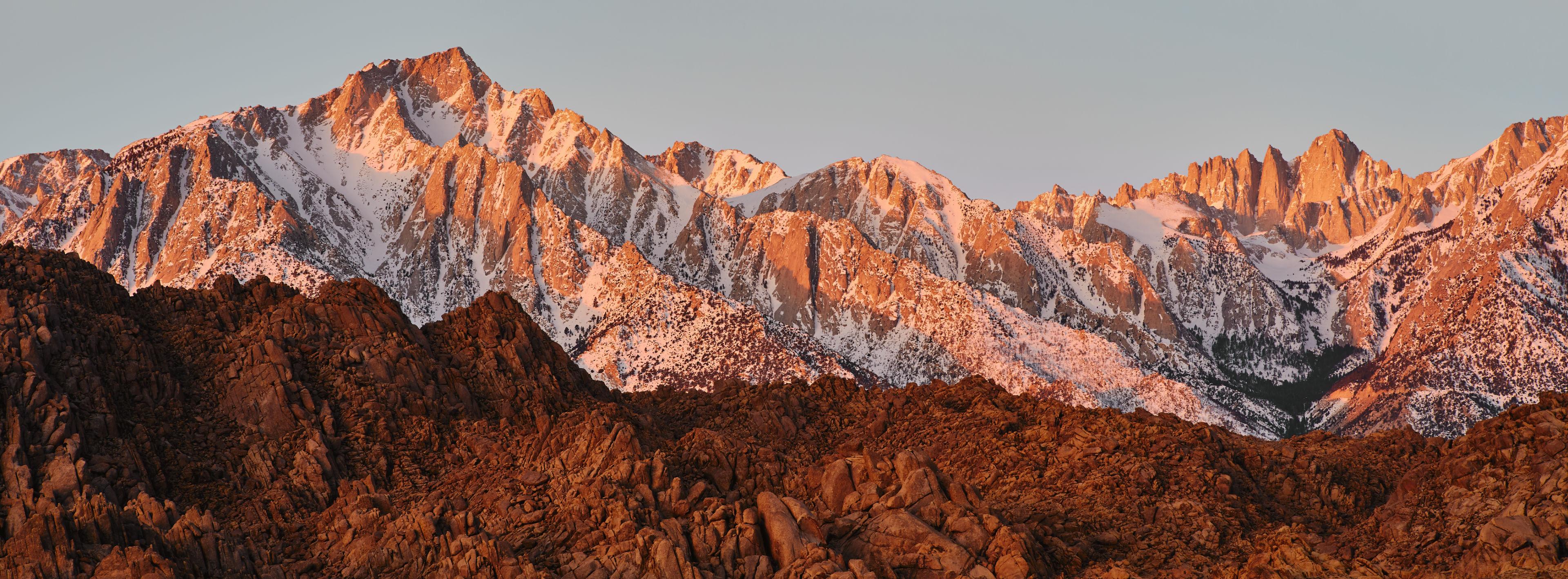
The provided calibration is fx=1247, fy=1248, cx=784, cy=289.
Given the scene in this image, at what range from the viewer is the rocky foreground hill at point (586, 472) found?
46.9 meters

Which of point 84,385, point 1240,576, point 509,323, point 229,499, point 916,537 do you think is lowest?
point 1240,576

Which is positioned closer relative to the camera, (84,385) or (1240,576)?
(1240,576)

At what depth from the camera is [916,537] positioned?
1896 inches

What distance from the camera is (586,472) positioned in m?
57.5

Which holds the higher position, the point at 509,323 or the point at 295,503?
the point at 509,323

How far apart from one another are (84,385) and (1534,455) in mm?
65439

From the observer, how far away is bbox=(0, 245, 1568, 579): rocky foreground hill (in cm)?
4694

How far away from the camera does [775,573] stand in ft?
150

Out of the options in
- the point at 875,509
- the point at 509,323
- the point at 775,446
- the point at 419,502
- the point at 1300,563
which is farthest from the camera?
the point at 509,323

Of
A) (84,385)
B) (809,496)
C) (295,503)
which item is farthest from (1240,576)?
(84,385)

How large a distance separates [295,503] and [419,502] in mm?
6183

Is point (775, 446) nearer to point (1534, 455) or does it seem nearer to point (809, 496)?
point (809, 496)

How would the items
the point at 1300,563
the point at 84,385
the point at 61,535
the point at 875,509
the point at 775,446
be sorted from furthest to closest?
the point at 775,446
the point at 84,385
the point at 875,509
the point at 61,535
the point at 1300,563

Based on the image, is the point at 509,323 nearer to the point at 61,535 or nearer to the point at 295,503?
the point at 295,503
